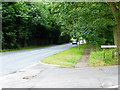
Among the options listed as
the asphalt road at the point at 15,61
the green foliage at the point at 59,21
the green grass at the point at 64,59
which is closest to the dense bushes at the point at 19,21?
the green foliage at the point at 59,21

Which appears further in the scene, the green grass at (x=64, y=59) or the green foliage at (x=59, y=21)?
the green foliage at (x=59, y=21)

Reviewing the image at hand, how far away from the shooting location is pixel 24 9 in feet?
106

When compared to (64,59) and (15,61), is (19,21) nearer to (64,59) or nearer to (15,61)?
(15,61)

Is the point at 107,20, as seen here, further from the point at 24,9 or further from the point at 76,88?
the point at 24,9

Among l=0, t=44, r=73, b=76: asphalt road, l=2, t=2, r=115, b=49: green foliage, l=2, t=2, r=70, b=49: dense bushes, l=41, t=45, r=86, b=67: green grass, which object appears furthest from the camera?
l=2, t=2, r=70, b=49: dense bushes

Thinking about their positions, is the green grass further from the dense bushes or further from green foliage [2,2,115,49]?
the dense bushes

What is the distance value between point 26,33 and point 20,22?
250 centimetres

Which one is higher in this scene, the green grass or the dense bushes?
the dense bushes

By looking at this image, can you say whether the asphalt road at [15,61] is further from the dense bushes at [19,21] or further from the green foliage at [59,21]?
the dense bushes at [19,21]

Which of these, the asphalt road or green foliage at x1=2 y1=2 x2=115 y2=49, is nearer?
the asphalt road

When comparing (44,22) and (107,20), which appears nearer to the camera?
(107,20)

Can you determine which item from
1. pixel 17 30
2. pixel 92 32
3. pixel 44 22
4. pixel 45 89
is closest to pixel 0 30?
pixel 17 30

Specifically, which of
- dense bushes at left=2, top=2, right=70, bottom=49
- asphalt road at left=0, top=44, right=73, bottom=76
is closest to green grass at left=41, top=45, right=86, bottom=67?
asphalt road at left=0, top=44, right=73, bottom=76

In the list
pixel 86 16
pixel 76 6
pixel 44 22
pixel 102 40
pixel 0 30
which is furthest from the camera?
pixel 44 22
